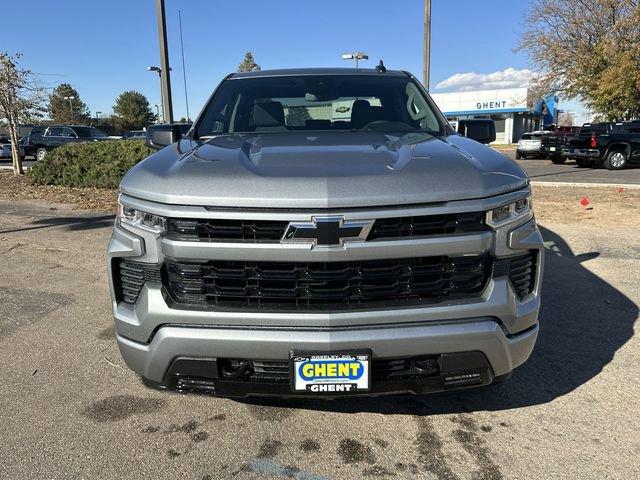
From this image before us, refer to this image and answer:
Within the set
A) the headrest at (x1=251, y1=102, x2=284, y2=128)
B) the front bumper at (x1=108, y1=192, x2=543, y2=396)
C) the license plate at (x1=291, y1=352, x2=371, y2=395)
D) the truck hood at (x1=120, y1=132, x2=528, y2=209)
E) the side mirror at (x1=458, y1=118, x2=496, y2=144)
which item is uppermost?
the headrest at (x1=251, y1=102, x2=284, y2=128)

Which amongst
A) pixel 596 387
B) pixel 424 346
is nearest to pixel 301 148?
pixel 424 346

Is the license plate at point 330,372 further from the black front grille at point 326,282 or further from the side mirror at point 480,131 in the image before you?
the side mirror at point 480,131

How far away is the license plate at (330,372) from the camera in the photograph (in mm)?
2346

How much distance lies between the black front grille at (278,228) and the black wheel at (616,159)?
19146 millimetres

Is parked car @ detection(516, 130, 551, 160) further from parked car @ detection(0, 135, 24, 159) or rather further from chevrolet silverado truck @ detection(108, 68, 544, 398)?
parked car @ detection(0, 135, 24, 159)

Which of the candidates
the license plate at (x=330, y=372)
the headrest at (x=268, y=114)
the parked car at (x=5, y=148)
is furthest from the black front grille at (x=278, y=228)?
the parked car at (x=5, y=148)

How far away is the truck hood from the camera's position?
2.31m

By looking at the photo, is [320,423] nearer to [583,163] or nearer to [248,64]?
[583,163]

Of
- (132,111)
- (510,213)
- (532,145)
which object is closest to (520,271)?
(510,213)

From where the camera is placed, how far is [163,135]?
389 cm

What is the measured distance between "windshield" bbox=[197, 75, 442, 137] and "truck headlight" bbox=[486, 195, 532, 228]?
4.05 ft

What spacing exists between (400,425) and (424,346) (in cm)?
79

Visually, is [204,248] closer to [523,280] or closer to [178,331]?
[178,331]

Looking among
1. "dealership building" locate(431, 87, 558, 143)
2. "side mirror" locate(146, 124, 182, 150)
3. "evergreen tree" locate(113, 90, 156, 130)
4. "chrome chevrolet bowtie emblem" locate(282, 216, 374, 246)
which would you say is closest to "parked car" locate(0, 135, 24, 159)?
"side mirror" locate(146, 124, 182, 150)
